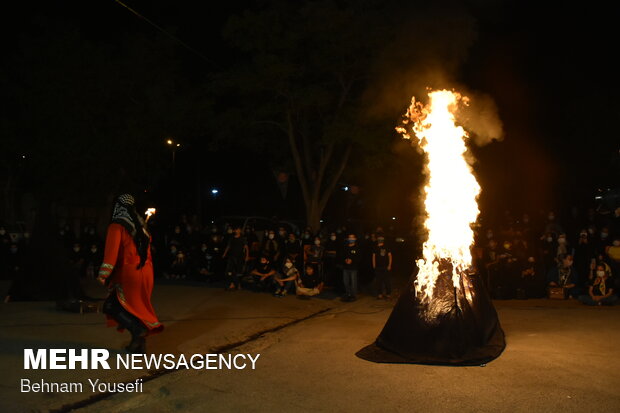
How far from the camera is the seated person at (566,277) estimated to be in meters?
13.5

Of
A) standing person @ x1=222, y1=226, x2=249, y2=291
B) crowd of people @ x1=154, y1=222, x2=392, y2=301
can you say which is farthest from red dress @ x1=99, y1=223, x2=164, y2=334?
standing person @ x1=222, y1=226, x2=249, y2=291

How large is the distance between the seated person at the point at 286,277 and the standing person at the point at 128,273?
6532mm

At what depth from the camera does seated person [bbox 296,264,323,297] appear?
13.6m

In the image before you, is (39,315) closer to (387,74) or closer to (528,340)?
(528,340)

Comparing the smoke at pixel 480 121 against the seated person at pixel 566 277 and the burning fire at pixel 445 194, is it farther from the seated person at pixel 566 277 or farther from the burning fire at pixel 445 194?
the seated person at pixel 566 277

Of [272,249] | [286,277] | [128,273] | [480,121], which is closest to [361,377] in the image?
[128,273]

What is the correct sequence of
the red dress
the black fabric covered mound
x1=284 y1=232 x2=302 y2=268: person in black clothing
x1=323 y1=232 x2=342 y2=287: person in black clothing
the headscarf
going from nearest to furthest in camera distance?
the red dress → the headscarf → the black fabric covered mound → x1=284 y1=232 x2=302 y2=268: person in black clothing → x1=323 y1=232 x2=342 y2=287: person in black clothing

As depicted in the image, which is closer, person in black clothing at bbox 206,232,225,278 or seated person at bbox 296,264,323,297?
seated person at bbox 296,264,323,297

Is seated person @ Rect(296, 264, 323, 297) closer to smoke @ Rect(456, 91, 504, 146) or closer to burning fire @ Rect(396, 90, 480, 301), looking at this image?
smoke @ Rect(456, 91, 504, 146)

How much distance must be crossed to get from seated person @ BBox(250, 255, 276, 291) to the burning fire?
620cm

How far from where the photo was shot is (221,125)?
22.3 m

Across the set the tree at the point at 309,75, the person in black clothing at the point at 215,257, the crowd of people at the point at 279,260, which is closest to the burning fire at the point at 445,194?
the crowd of people at the point at 279,260

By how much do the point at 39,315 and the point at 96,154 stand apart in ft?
43.0

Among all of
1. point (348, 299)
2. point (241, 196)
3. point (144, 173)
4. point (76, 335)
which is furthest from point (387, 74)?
point (241, 196)
